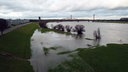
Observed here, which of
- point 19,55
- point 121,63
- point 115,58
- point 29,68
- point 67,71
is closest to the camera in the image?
point 67,71

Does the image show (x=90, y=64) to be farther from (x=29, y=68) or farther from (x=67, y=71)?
(x=29, y=68)

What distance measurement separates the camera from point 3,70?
2431 cm

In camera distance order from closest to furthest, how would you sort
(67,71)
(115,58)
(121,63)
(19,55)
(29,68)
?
(67,71) < (29,68) < (121,63) < (115,58) < (19,55)

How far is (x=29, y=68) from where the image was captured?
25.6m

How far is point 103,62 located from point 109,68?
112 inches

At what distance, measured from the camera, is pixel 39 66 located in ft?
90.0

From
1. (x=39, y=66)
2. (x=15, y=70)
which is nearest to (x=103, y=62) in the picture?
(x=39, y=66)

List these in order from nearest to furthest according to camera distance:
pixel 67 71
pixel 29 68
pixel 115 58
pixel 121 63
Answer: pixel 67 71, pixel 29 68, pixel 121 63, pixel 115 58

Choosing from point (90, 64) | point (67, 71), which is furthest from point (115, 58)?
point (67, 71)

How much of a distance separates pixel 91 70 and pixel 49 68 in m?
5.53

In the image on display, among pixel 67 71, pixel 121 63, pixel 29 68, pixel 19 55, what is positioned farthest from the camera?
pixel 19 55

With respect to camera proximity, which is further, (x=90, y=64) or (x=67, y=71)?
(x=90, y=64)

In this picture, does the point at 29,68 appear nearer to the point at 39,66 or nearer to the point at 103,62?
the point at 39,66

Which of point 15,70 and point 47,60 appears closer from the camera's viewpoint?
point 15,70
